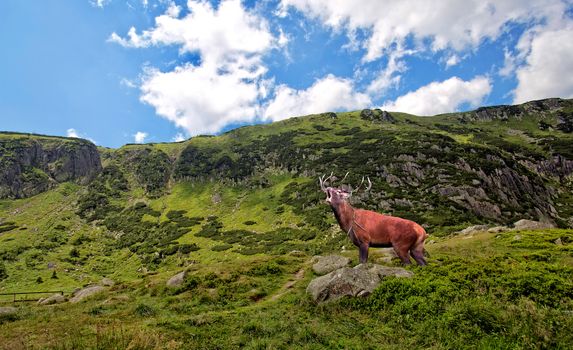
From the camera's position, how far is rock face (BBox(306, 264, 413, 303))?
15.1m

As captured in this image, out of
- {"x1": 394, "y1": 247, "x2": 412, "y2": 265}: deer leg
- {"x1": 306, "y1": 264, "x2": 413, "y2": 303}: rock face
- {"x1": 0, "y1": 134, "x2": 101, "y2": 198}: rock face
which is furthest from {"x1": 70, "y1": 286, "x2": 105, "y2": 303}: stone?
{"x1": 0, "y1": 134, "x2": 101, "y2": 198}: rock face

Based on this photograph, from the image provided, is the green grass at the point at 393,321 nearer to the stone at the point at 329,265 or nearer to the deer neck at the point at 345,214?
the deer neck at the point at 345,214

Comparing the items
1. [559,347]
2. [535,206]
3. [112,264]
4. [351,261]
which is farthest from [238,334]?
[535,206]

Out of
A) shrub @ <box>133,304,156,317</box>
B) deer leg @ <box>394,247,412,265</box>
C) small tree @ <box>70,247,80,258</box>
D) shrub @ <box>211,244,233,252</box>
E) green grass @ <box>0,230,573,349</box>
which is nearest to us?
green grass @ <box>0,230,573,349</box>

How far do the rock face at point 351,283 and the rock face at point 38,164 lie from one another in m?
187

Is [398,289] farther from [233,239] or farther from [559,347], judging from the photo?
[233,239]

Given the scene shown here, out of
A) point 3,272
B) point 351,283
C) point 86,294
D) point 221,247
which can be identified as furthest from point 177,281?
point 3,272

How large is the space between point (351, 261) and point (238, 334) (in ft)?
51.4

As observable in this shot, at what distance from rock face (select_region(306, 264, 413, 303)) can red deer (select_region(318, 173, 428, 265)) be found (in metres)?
1.67

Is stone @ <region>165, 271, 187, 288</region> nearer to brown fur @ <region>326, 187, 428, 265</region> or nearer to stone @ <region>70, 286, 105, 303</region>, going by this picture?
stone @ <region>70, 286, 105, 303</region>

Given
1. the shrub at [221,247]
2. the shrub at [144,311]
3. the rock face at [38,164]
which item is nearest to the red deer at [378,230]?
the shrub at [144,311]

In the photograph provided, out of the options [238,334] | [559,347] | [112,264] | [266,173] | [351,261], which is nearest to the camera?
[559,347]

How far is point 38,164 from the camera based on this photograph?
17925 centimetres

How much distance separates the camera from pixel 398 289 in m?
13.9
